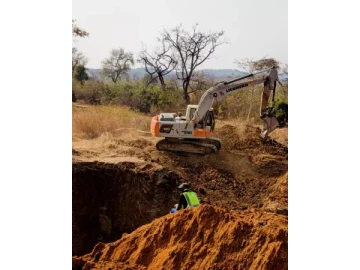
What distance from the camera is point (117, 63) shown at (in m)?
6.15

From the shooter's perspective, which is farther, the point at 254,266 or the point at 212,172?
the point at 212,172

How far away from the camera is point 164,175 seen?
6090mm

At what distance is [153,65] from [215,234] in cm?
166

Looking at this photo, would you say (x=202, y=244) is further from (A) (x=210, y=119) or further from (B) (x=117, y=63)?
(B) (x=117, y=63)

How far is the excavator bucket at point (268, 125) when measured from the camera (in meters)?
6.01

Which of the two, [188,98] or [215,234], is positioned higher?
[188,98]

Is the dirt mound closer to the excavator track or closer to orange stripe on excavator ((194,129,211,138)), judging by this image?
the excavator track

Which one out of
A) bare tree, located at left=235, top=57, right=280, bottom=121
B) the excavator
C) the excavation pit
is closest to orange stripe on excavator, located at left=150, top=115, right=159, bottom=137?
the excavator

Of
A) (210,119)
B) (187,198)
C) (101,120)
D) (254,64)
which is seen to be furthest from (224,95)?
(101,120)

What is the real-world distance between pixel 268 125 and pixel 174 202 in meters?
1.11

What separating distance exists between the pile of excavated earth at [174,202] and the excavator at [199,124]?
0.24ft

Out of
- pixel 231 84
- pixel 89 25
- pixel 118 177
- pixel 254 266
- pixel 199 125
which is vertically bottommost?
pixel 254 266
